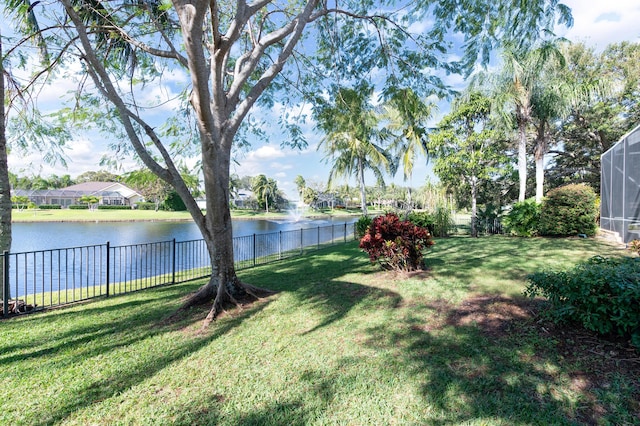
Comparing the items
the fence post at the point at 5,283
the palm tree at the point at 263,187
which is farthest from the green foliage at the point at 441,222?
the palm tree at the point at 263,187

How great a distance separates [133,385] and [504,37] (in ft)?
26.8

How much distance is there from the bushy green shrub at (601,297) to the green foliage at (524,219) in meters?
10.8

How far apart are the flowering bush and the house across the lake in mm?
67492

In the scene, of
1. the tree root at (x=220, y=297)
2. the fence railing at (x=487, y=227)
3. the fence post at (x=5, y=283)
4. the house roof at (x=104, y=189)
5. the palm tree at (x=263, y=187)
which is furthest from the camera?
the house roof at (x=104, y=189)

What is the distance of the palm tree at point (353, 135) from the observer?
7.74 m

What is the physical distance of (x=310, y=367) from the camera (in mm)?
2979

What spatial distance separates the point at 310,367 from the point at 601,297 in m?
2.94

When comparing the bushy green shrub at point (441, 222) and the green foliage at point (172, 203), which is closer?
the bushy green shrub at point (441, 222)

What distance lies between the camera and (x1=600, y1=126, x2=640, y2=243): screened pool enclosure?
29.5 feet

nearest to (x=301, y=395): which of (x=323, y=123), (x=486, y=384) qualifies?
(x=486, y=384)

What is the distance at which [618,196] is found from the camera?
10086 mm

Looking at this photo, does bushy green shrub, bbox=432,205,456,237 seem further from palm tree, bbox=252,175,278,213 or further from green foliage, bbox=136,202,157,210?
green foliage, bbox=136,202,157,210

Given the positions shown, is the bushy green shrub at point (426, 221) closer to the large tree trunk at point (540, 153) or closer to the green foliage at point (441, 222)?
the green foliage at point (441, 222)

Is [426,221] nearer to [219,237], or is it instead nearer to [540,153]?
[540,153]
